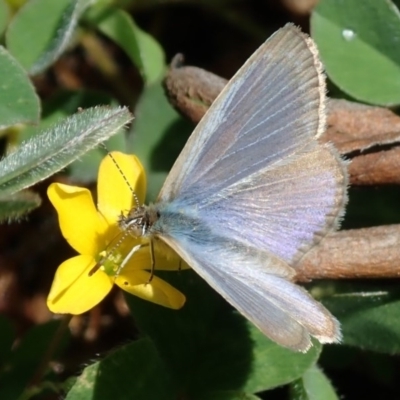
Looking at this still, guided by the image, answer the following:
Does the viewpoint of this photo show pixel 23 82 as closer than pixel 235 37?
Yes

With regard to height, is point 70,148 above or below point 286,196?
above

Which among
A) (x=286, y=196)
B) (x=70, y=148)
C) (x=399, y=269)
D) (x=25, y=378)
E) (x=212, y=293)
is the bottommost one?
(x=25, y=378)

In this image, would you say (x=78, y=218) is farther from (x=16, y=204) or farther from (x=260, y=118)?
(x=260, y=118)

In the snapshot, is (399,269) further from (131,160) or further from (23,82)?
(23,82)

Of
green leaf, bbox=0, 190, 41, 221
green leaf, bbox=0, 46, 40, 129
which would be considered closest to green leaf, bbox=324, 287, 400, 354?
green leaf, bbox=0, 190, 41, 221

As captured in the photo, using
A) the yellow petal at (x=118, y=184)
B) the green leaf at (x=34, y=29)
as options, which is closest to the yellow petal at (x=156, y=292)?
the yellow petal at (x=118, y=184)

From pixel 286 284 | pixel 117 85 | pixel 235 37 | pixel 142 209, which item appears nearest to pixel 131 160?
pixel 142 209
